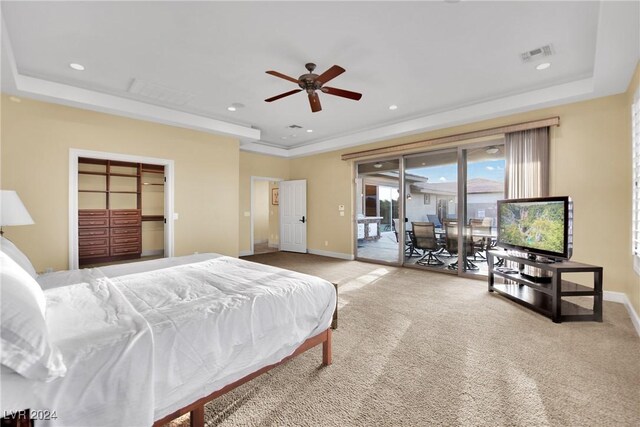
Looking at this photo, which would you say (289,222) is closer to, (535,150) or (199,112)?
(199,112)

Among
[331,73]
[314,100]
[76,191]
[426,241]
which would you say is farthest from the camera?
[426,241]

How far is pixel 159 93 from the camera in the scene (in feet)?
13.8

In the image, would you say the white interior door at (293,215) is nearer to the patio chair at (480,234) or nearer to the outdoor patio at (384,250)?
the outdoor patio at (384,250)

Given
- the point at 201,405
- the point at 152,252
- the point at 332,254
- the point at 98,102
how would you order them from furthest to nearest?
the point at 332,254 < the point at 152,252 < the point at 98,102 < the point at 201,405

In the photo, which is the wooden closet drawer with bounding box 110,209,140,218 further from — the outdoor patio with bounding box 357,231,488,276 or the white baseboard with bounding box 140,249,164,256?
the outdoor patio with bounding box 357,231,488,276

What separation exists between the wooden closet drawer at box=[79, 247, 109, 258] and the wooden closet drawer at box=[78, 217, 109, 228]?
19.7 inches

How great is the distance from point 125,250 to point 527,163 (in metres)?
7.95

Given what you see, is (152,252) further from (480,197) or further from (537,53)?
(537,53)

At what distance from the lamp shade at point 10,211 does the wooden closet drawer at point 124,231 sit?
3820 mm

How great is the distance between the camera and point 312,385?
78.2 inches

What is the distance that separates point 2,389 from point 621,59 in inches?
198

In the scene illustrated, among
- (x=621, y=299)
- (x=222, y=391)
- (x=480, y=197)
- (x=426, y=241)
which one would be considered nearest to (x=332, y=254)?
(x=426, y=241)

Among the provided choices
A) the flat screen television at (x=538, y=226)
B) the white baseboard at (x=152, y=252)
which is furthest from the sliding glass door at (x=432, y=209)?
the white baseboard at (x=152, y=252)

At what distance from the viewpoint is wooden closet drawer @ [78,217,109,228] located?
5852mm
